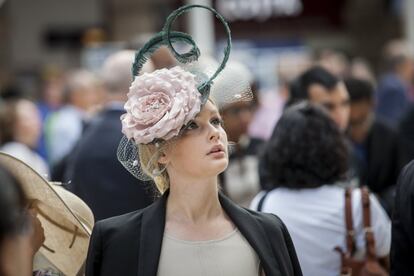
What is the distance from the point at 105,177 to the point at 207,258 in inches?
82.5

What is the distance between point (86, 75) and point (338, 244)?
6.71 metres

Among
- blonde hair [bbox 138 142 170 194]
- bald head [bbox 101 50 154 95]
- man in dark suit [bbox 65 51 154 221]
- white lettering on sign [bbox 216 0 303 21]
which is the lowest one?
man in dark suit [bbox 65 51 154 221]

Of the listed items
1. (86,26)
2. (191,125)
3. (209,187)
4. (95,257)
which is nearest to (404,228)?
(209,187)

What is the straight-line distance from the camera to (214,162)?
3299 mm

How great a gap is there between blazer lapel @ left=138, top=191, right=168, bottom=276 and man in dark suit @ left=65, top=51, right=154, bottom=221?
1.65 meters

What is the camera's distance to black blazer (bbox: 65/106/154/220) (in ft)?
16.7

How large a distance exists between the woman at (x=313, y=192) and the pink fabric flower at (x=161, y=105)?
1.30 m

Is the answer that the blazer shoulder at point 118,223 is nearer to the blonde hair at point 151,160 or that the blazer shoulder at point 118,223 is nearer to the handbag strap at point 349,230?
the blonde hair at point 151,160

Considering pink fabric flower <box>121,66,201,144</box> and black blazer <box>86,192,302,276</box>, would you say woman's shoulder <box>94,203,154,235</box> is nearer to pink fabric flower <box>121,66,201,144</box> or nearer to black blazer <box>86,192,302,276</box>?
black blazer <box>86,192,302,276</box>

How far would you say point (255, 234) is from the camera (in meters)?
3.26

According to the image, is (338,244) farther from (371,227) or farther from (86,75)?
(86,75)

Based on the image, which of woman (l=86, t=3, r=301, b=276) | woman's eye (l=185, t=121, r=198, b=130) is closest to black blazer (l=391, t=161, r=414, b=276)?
woman (l=86, t=3, r=301, b=276)

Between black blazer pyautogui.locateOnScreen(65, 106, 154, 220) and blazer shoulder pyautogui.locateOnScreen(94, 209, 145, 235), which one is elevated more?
blazer shoulder pyautogui.locateOnScreen(94, 209, 145, 235)

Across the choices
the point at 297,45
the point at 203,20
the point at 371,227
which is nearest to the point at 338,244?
the point at 371,227
